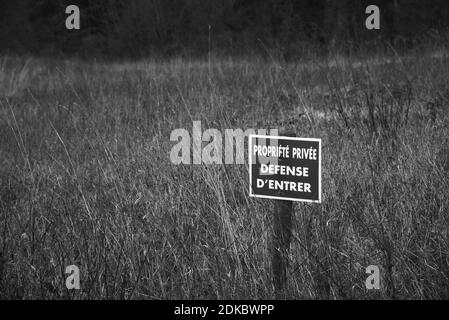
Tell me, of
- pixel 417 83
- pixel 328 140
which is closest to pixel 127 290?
pixel 328 140

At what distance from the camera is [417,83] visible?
5836mm

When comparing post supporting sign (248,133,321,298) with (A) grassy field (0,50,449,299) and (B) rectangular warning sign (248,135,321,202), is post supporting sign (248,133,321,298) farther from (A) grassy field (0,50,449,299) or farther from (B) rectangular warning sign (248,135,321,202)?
(A) grassy field (0,50,449,299)

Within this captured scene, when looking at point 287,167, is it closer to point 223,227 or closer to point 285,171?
point 285,171

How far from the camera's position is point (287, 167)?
1.82 meters

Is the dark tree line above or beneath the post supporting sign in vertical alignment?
above

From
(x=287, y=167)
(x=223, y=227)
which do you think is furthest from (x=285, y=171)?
(x=223, y=227)

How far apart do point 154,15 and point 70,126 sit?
12.0 metres

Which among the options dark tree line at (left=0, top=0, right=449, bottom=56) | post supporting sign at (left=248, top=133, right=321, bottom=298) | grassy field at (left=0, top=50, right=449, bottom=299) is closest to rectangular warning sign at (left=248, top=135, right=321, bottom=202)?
post supporting sign at (left=248, top=133, right=321, bottom=298)

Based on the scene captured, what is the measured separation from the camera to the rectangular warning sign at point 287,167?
1.77 meters

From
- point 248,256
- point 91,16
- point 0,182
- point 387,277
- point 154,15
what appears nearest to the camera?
point 387,277

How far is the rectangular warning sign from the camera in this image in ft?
5.82
